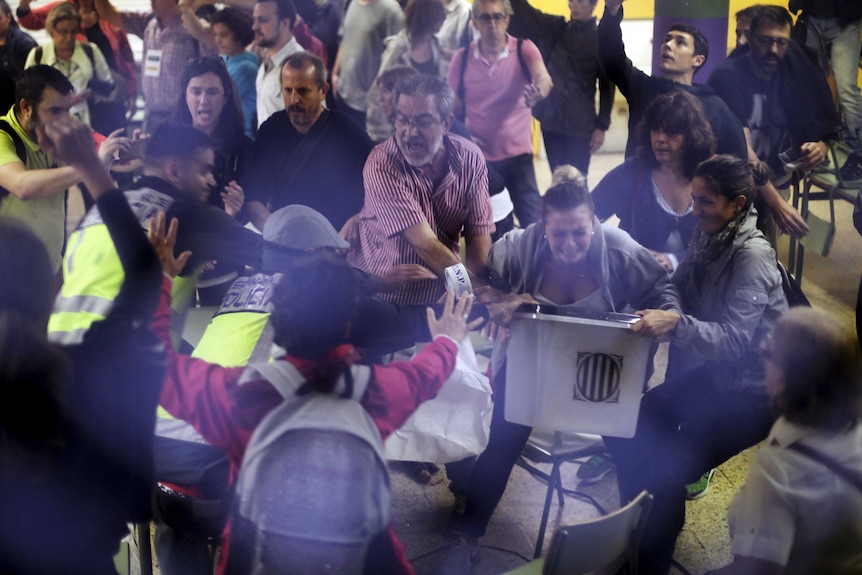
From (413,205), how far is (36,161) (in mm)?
1085

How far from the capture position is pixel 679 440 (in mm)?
2721

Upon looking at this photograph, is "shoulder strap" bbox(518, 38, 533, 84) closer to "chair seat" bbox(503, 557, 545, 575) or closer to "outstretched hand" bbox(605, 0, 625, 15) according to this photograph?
"outstretched hand" bbox(605, 0, 625, 15)

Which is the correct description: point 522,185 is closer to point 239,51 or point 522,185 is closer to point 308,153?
point 239,51

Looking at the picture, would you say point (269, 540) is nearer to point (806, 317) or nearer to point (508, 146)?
point (806, 317)

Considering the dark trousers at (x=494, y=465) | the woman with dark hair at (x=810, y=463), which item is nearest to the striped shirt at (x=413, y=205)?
the dark trousers at (x=494, y=465)

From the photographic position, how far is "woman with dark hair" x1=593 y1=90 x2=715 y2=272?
3.08 m

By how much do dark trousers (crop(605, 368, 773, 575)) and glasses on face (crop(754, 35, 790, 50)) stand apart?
1.64 metres

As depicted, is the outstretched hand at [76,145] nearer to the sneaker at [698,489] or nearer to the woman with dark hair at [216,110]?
the woman with dark hair at [216,110]

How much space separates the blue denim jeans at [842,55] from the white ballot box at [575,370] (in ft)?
7.32

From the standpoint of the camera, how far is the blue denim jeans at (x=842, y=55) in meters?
4.38

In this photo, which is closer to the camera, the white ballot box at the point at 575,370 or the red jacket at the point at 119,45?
the white ballot box at the point at 575,370

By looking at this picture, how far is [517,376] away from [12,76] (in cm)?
220

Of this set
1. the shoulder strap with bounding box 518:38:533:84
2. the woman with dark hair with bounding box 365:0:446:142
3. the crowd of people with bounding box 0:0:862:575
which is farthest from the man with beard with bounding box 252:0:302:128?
the shoulder strap with bounding box 518:38:533:84

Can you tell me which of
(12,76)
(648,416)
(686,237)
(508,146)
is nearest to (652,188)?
(686,237)
